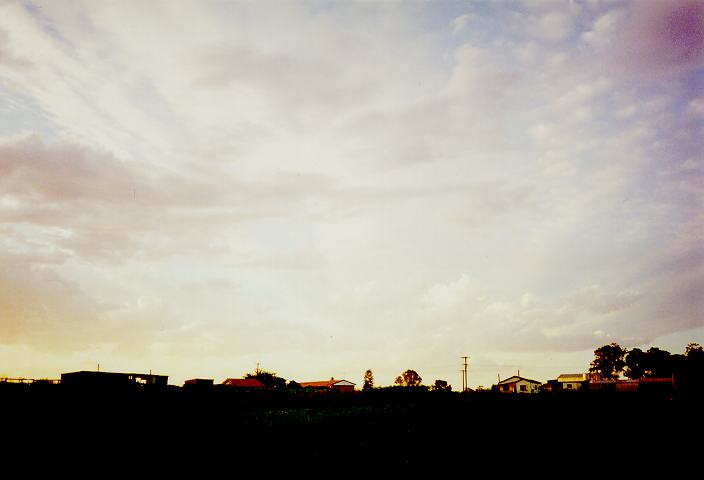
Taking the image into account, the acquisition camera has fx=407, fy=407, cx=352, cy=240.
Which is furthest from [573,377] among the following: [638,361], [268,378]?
[268,378]

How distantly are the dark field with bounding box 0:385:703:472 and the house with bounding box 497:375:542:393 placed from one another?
205ft

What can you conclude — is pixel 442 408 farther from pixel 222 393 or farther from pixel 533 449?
pixel 222 393

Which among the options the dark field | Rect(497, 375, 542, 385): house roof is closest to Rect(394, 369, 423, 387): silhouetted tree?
Rect(497, 375, 542, 385): house roof

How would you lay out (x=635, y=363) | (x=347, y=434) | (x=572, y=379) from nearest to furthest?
(x=347, y=434)
(x=572, y=379)
(x=635, y=363)

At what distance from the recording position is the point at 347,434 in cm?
1873

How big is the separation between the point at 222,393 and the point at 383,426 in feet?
33.3

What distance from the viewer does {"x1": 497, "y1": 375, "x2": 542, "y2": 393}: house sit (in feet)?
264

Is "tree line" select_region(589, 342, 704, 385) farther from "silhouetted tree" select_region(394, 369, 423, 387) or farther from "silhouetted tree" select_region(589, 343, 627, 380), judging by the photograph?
"silhouetted tree" select_region(394, 369, 423, 387)

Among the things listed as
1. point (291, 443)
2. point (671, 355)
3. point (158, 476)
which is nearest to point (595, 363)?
point (671, 355)

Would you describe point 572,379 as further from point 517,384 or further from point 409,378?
point 409,378

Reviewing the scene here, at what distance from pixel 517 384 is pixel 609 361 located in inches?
1326

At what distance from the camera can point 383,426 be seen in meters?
22.4

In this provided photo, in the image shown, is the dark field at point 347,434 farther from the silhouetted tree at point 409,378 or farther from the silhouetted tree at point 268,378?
the silhouetted tree at point 409,378

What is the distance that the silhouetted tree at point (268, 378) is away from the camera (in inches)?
3053
